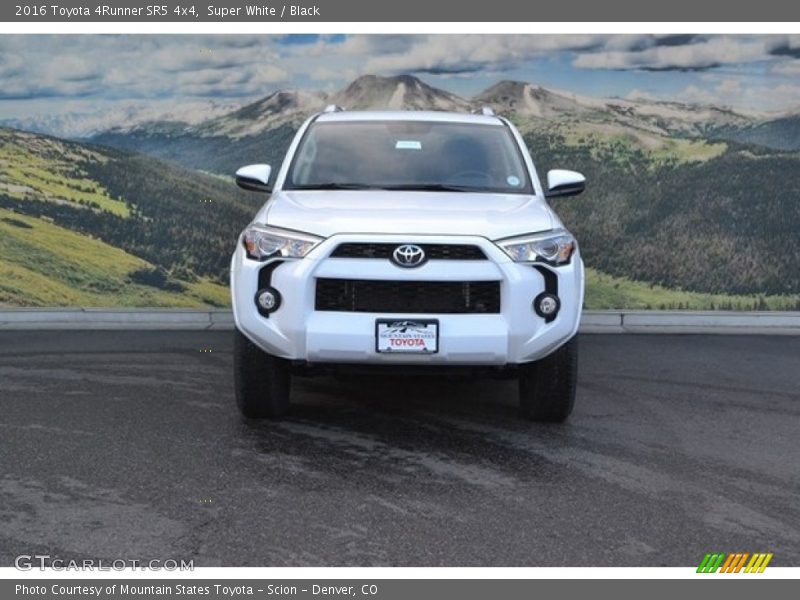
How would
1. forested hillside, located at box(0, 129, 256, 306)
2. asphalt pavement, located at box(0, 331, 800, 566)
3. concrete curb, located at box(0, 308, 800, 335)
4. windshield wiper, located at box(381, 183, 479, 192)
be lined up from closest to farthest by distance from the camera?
asphalt pavement, located at box(0, 331, 800, 566) < windshield wiper, located at box(381, 183, 479, 192) < concrete curb, located at box(0, 308, 800, 335) < forested hillside, located at box(0, 129, 256, 306)

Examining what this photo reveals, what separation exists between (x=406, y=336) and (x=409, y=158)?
71.5 inches

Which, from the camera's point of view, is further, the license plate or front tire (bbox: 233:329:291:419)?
front tire (bbox: 233:329:291:419)

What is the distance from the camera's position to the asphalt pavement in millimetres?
4391

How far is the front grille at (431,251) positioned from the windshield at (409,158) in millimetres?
1065

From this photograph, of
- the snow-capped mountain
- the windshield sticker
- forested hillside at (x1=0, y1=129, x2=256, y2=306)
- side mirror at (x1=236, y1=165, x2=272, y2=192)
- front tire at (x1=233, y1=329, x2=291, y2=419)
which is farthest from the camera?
the snow-capped mountain

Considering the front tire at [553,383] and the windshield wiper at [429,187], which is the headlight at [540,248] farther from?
the windshield wiper at [429,187]

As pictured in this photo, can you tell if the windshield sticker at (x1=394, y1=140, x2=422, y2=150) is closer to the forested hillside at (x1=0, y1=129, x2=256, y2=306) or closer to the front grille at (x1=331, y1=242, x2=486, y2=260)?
the front grille at (x1=331, y1=242, x2=486, y2=260)

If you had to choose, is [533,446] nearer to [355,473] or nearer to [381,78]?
[355,473]

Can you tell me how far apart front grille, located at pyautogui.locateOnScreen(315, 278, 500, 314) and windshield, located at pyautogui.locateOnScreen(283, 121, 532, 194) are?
1.18 metres

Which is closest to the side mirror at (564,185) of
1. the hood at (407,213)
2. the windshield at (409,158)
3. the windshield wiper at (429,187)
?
the windshield at (409,158)

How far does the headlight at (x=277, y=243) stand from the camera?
5824 millimetres

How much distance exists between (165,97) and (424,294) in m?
6.49

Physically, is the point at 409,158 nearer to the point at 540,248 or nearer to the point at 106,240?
the point at 540,248

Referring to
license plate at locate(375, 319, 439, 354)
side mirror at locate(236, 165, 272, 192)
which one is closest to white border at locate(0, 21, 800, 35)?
side mirror at locate(236, 165, 272, 192)
